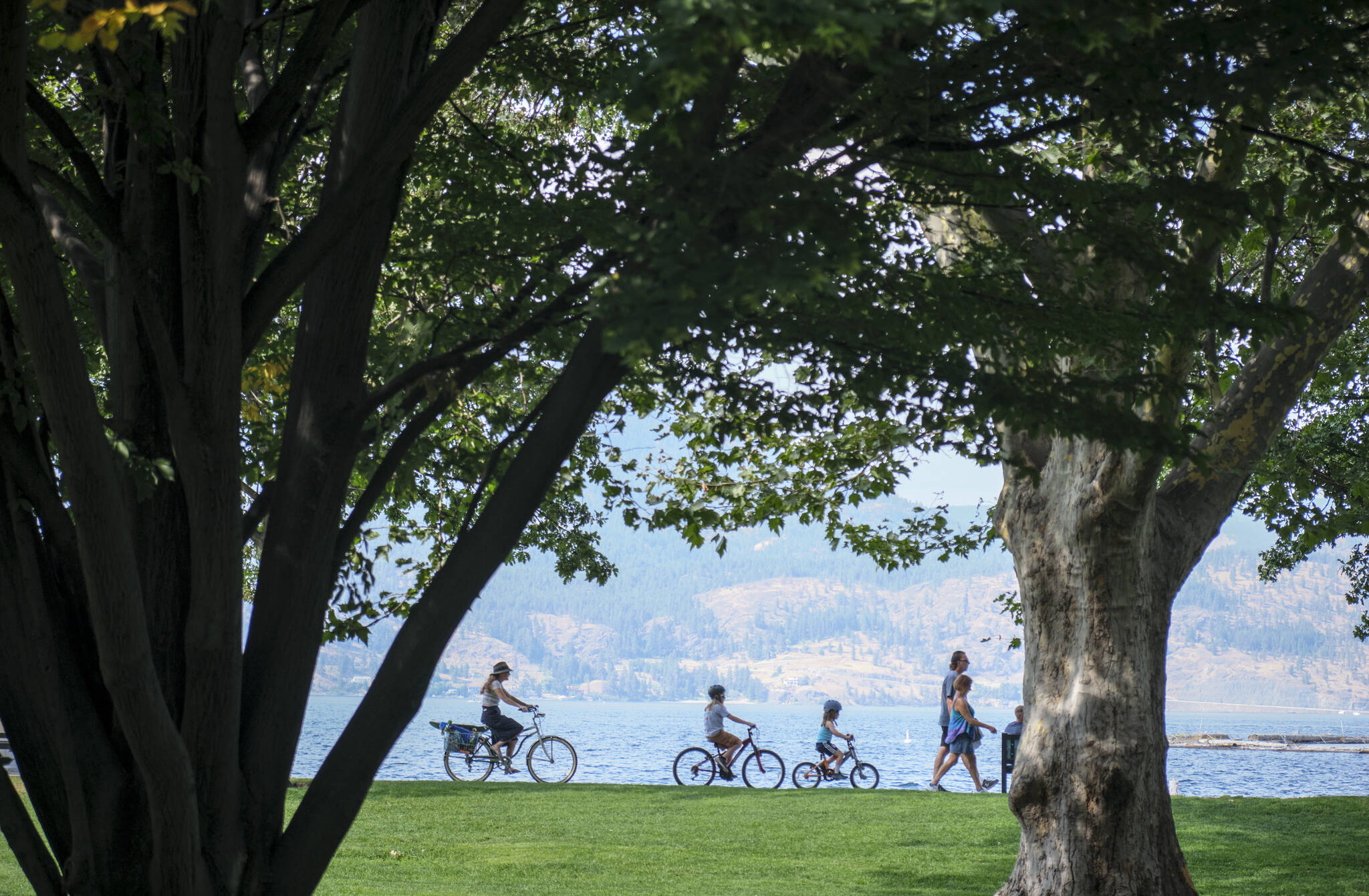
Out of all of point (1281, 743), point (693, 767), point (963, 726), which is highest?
point (963, 726)

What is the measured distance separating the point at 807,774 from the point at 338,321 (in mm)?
14961

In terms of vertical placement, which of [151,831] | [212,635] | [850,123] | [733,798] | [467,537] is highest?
[850,123]

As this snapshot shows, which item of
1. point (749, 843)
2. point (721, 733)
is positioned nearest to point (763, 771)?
point (721, 733)

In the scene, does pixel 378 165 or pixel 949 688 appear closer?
pixel 378 165

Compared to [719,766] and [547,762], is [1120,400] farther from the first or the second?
[547,762]

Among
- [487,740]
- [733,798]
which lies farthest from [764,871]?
[487,740]

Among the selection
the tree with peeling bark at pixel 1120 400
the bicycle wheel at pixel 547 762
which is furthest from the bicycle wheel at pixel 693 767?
the tree with peeling bark at pixel 1120 400

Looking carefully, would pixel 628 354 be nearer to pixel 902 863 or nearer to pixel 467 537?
pixel 467 537

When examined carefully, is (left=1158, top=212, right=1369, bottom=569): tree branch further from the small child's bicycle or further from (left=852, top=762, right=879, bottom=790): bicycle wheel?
(left=852, top=762, right=879, bottom=790): bicycle wheel

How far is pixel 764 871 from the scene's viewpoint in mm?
9109

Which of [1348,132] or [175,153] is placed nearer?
[175,153]

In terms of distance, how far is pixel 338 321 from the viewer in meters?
4.34

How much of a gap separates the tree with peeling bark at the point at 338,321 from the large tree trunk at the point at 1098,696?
136 inches

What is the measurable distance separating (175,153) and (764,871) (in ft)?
23.7
